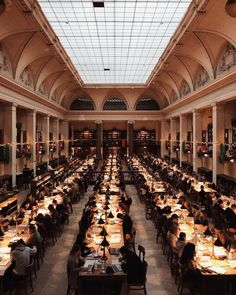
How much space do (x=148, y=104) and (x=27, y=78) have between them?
1899 cm

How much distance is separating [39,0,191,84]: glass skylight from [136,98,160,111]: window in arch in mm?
11914

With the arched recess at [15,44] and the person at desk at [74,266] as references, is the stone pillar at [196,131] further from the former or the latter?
the person at desk at [74,266]

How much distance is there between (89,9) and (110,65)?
10.2 metres

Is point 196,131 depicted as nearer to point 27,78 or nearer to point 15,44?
point 27,78

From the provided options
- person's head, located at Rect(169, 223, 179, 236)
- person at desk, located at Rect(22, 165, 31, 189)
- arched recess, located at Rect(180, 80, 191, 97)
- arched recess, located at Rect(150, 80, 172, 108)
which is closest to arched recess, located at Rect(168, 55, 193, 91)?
arched recess, located at Rect(180, 80, 191, 97)

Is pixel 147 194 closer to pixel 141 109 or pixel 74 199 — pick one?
pixel 74 199

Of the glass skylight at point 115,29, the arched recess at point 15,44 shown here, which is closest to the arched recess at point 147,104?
the glass skylight at point 115,29

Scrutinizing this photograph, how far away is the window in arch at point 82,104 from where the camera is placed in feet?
116

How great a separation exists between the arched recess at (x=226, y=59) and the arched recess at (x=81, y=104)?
20.9 m

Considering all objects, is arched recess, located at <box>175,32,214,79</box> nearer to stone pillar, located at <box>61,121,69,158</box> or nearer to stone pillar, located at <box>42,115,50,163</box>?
stone pillar, located at <box>42,115,50,163</box>

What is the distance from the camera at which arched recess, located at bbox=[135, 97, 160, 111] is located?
35.6 meters

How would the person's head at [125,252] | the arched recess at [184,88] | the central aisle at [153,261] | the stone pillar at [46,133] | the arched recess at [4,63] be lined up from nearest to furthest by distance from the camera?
the person's head at [125,252]
the central aisle at [153,261]
the arched recess at [4,63]
the arched recess at [184,88]
the stone pillar at [46,133]

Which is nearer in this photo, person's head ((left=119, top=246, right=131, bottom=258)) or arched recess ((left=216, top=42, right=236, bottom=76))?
person's head ((left=119, top=246, right=131, bottom=258))

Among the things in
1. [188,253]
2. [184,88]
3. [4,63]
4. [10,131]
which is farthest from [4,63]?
[184,88]
